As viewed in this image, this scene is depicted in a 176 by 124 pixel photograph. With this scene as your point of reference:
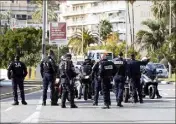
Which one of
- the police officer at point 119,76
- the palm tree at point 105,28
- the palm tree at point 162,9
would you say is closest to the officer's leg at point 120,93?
the police officer at point 119,76

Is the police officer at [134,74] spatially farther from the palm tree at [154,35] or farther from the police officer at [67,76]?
the palm tree at [154,35]

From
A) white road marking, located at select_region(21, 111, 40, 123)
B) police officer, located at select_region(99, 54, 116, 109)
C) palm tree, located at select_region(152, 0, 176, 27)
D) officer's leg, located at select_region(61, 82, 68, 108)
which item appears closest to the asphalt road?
white road marking, located at select_region(21, 111, 40, 123)

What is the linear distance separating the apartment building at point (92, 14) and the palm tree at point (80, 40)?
196cm

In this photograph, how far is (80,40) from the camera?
100312mm

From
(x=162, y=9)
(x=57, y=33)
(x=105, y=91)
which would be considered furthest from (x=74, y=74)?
(x=162, y=9)

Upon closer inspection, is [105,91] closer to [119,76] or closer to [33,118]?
[119,76]

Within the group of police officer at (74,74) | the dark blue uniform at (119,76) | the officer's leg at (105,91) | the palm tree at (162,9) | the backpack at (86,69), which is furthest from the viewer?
the palm tree at (162,9)

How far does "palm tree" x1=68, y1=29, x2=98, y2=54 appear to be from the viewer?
98.1 meters

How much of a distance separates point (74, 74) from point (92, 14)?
8801 centimetres

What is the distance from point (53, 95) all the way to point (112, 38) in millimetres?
71881

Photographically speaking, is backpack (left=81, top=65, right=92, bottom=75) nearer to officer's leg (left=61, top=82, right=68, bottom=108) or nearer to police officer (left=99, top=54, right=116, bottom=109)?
police officer (left=99, top=54, right=116, bottom=109)

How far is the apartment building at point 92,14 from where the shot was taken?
9675 centimetres

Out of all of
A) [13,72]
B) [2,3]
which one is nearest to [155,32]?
[13,72]

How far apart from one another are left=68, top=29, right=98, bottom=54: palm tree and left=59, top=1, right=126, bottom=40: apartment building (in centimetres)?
196
